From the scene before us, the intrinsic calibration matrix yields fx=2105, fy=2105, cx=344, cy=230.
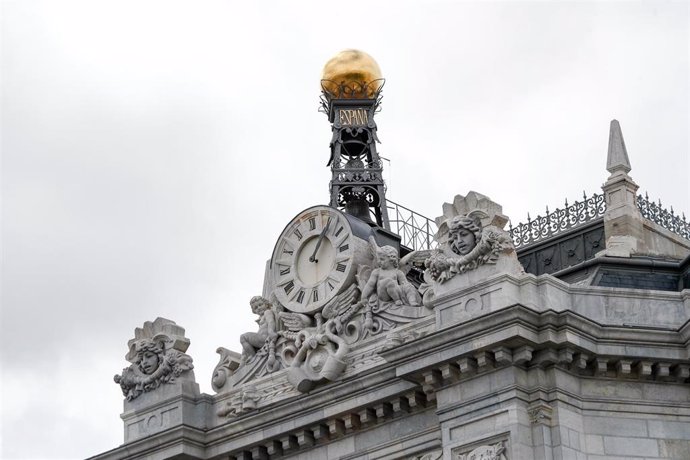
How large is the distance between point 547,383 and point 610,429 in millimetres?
1533

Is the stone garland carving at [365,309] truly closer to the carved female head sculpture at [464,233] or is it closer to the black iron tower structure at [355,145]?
the carved female head sculpture at [464,233]

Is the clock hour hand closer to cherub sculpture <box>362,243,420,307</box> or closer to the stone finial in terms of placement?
cherub sculpture <box>362,243,420,307</box>

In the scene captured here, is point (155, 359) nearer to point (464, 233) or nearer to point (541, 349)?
point (464, 233)

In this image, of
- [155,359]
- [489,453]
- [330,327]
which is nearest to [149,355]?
[155,359]

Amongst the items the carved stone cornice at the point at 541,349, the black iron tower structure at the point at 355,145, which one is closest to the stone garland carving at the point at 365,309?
the carved stone cornice at the point at 541,349

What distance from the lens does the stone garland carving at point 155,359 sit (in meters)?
46.1

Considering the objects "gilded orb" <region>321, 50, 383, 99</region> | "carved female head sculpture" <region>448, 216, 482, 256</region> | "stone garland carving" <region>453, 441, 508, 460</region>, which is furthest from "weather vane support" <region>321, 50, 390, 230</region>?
"stone garland carving" <region>453, 441, 508, 460</region>

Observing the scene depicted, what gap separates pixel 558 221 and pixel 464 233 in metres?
6.88

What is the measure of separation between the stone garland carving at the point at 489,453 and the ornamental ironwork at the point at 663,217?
9475mm

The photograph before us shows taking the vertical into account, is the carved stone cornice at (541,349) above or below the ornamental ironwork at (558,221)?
below

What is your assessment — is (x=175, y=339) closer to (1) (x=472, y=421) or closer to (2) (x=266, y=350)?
(2) (x=266, y=350)

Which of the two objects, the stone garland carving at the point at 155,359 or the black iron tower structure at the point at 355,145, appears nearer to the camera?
the stone garland carving at the point at 155,359

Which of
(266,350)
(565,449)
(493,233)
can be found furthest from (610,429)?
(266,350)

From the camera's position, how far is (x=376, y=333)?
1708 inches
